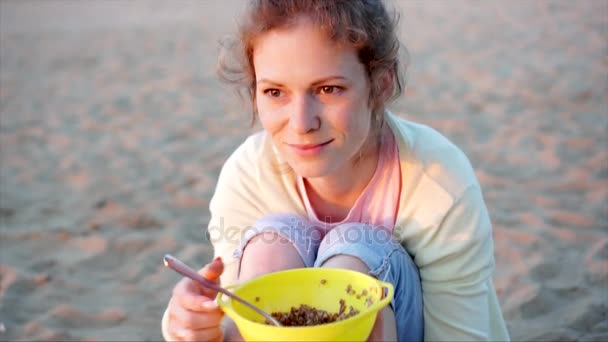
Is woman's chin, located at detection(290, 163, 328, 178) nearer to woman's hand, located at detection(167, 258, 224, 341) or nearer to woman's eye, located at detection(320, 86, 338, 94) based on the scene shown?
woman's eye, located at detection(320, 86, 338, 94)

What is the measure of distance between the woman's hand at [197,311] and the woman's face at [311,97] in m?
0.42

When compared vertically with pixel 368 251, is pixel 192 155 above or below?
below

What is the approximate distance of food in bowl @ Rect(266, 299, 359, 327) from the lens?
140 cm

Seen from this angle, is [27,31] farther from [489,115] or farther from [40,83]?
[489,115]

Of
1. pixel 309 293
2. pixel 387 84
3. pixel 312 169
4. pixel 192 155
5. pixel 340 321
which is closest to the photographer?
pixel 340 321

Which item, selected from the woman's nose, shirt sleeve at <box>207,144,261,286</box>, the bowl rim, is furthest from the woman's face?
the bowl rim

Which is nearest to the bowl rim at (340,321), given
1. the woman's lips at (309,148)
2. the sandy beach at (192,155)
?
the woman's lips at (309,148)

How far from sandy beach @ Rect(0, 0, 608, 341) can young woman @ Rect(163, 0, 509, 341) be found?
65cm

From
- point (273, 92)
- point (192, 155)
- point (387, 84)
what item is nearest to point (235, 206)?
Result: point (273, 92)

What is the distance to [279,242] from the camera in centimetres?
173

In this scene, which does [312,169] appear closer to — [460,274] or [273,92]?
[273,92]

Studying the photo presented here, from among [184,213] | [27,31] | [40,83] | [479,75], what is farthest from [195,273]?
[27,31]

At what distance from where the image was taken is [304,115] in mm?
1651

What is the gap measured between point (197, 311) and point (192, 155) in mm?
2788
